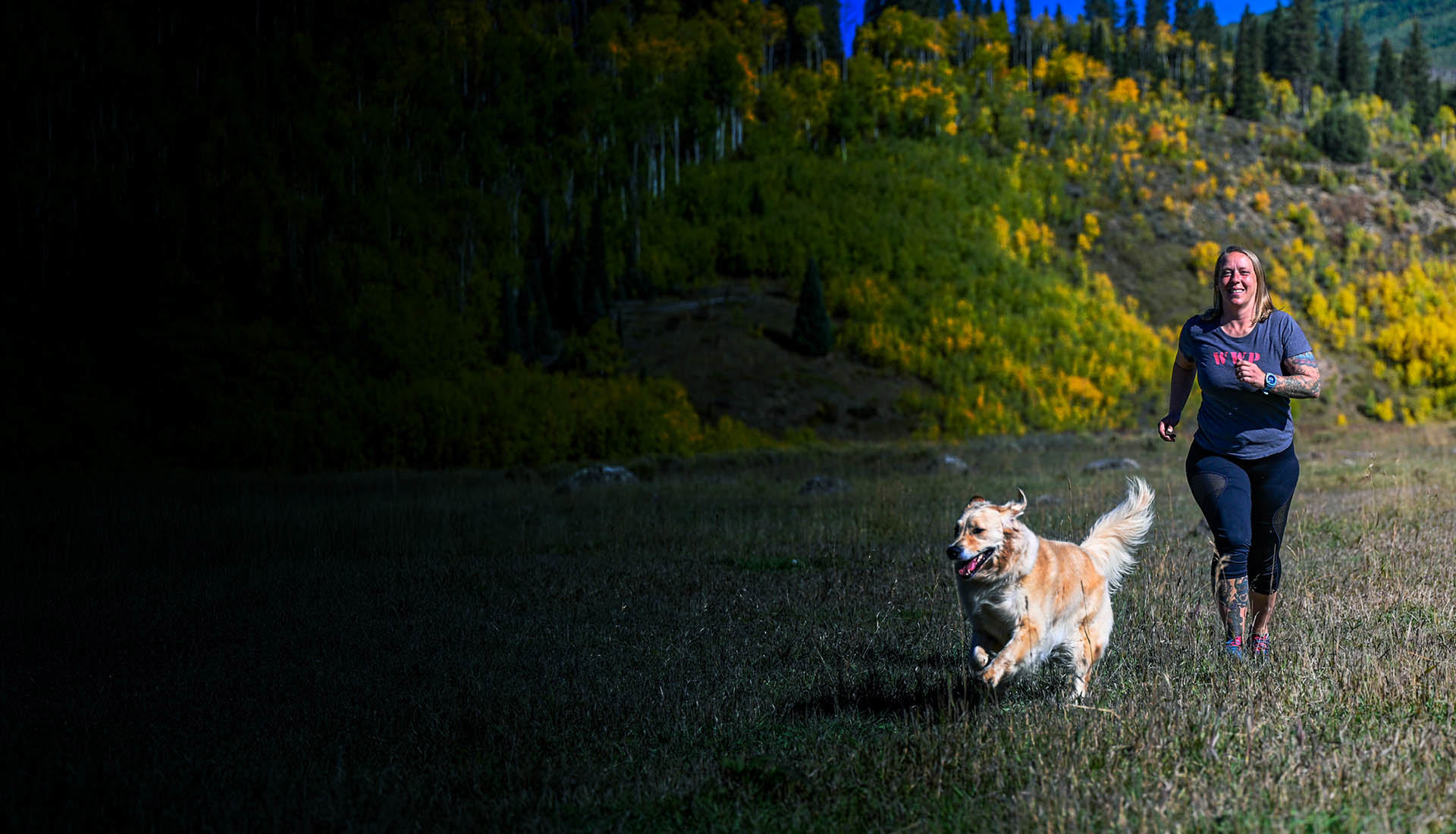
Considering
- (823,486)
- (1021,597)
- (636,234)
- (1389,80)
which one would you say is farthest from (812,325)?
(1389,80)

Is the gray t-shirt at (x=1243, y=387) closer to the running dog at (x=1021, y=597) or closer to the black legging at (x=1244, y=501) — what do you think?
the black legging at (x=1244, y=501)

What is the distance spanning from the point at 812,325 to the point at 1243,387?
1965 inches

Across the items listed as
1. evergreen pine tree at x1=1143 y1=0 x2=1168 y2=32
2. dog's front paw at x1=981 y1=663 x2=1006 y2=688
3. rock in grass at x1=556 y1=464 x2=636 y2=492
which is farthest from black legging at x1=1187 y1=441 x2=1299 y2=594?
evergreen pine tree at x1=1143 y1=0 x2=1168 y2=32

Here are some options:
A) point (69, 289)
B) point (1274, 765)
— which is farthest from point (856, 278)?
point (1274, 765)

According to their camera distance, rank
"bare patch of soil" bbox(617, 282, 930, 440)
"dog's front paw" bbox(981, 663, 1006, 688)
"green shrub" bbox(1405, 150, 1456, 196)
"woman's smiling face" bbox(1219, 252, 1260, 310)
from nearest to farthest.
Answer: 1. "dog's front paw" bbox(981, 663, 1006, 688)
2. "woman's smiling face" bbox(1219, 252, 1260, 310)
3. "bare patch of soil" bbox(617, 282, 930, 440)
4. "green shrub" bbox(1405, 150, 1456, 196)

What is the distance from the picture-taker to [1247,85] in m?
102

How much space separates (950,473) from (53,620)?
21.3 metres

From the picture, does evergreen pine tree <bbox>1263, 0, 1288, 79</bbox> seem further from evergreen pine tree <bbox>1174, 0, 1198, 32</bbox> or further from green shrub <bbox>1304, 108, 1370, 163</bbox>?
green shrub <bbox>1304, 108, 1370, 163</bbox>

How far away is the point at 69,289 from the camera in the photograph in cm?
5944

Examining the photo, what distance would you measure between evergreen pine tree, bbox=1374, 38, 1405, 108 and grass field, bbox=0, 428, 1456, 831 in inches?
4501

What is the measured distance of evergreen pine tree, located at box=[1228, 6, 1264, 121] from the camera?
10162cm

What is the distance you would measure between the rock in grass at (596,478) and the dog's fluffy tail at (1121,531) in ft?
67.8

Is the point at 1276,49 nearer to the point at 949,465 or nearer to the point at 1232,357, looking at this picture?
the point at 949,465

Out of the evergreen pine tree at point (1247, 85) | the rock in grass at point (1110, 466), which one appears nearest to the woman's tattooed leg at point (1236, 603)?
the rock in grass at point (1110, 466)
